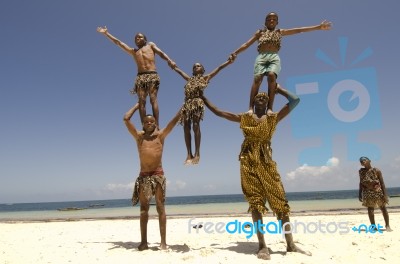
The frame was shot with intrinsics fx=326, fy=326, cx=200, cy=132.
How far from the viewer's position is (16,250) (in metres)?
6.81

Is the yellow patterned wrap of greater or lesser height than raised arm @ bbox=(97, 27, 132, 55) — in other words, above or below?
below

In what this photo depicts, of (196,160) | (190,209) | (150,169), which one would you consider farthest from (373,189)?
(190,209)

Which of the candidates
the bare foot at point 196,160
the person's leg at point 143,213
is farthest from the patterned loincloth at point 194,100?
the person's leg at point 143,213

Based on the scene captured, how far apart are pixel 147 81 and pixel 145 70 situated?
321 mm

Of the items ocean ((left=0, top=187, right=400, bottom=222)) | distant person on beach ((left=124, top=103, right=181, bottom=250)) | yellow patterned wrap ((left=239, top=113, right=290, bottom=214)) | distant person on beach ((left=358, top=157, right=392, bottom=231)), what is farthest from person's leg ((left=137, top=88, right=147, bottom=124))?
ocean ((left=0, top=187, right=400, bottom=222))

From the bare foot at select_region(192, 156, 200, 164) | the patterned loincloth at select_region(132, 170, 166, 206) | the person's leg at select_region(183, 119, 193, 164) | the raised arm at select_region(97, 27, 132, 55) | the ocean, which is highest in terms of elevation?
the raised arm at select_region(97, 27, 132, 55)

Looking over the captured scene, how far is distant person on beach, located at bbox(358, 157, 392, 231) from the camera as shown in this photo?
29.7ft

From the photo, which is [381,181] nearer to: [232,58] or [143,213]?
[232,58]

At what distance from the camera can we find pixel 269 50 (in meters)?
6.11

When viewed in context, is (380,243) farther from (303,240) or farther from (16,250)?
(16,250)

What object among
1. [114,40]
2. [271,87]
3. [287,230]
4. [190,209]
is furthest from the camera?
[190,209]

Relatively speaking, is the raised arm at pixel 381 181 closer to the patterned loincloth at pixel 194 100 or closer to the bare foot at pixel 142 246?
the patterned loincloth at pixel 194 100

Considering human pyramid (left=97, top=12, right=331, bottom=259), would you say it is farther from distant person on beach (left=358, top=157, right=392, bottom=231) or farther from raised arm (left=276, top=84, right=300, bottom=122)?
distant person on beach (left=358, top=157, right=392, bottom=231)

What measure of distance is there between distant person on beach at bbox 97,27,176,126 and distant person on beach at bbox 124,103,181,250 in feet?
1.50
